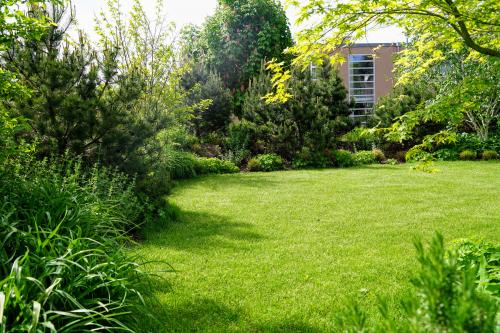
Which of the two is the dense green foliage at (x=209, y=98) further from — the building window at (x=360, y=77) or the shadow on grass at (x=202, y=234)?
the shadow on grass at (x=202, y=234)

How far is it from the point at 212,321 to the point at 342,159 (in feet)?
39.2

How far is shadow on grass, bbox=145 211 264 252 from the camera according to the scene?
17.7 feet

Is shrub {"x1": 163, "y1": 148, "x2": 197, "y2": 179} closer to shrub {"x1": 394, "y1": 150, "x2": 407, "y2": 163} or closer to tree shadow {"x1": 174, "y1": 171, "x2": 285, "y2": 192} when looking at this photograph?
tree shadow {"x1": 174, "y1": 171, "x2": 285, "y2": 192}

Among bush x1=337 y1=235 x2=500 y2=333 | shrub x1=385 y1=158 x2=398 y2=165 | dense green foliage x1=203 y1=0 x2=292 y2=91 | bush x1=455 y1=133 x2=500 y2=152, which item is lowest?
shrub x1=385 y1=158 x2=398 y2=165

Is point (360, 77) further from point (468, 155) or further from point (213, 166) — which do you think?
point (213, 166)

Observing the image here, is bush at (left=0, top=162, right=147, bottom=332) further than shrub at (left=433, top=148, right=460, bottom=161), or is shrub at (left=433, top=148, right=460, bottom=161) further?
shrub at (left=433, top=148, right=460, bottom=161)

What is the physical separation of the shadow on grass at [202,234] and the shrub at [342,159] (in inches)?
331

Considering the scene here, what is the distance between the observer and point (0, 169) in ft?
12.7

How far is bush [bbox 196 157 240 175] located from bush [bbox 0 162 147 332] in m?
8.46

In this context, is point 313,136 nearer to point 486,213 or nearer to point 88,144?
point 486,213

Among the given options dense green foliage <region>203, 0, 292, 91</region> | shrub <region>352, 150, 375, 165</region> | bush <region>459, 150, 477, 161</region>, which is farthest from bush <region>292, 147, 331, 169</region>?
dense green foliage <region>203, 0, 292, 91</region>

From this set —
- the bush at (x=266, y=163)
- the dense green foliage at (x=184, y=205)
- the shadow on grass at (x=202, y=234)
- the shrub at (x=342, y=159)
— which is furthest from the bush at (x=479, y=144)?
the shadow on grass at (x=202, y=234)

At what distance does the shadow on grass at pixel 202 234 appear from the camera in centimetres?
540

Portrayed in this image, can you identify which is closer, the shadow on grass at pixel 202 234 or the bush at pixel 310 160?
the shadow on grass at pixel 202 234
